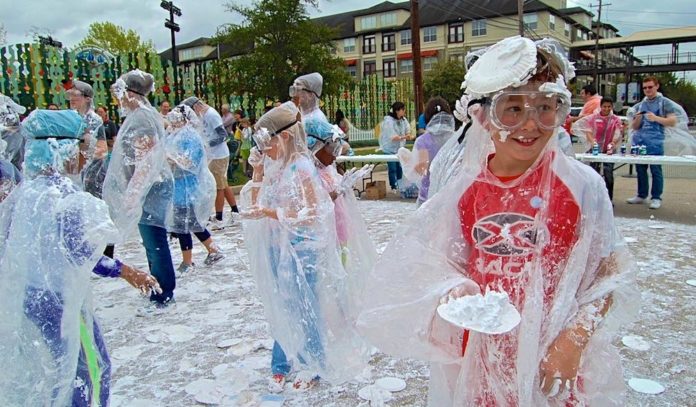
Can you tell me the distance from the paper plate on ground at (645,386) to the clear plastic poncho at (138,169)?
310 centimetres

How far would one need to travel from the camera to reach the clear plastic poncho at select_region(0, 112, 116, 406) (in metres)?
1.73

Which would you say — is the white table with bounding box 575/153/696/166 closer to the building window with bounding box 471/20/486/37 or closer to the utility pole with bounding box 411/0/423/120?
the utility pole with bounding box 411/0/423/120

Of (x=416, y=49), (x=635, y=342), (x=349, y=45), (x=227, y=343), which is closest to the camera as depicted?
(x=635, y=342)

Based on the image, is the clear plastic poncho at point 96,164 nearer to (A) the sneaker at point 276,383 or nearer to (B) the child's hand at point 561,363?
(A) the sneaker at point 276,383

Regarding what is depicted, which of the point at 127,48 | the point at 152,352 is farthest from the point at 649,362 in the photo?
the point at 127,48

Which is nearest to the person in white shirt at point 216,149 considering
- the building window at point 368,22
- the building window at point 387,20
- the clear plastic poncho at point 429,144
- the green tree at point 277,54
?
the clear plastic poncho at point 429,144

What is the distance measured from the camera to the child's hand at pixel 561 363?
1.25 meters

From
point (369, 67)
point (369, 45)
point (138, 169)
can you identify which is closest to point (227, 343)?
point (138, 169)

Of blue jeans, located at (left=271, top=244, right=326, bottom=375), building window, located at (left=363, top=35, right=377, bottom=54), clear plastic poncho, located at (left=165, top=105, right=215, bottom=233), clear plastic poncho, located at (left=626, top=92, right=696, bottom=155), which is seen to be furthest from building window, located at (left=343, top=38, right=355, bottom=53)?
blue jeans, located at (left=271, top=244, right=326, bottom=375)

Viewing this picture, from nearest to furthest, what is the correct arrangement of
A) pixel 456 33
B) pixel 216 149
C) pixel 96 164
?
pixel 96 164
pixel 216 149
pixel 456 33

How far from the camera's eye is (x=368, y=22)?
5384 centimetres

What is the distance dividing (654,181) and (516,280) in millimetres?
6611

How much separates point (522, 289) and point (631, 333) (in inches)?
89.0

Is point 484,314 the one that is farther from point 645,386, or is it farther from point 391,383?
point 645,386
